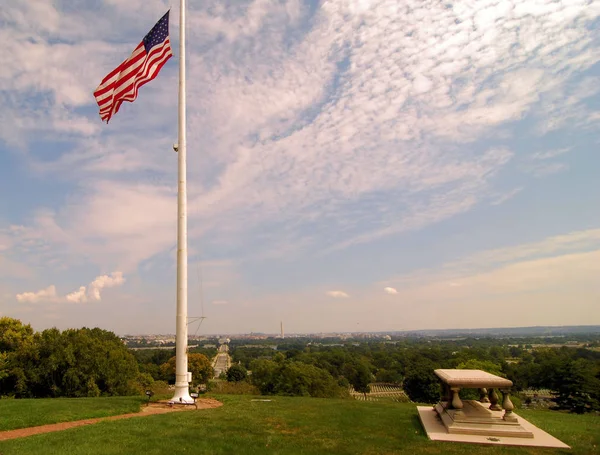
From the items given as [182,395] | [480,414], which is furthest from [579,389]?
[182,395]

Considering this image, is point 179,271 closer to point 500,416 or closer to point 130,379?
point 500,416

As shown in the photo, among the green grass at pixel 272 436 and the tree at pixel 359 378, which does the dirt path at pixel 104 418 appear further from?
the tree at pixel 359 378

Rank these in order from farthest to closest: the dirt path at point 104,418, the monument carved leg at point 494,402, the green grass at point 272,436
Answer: the monument carved leg at point 494,402 < the dirt path at point 104,418 < the green grass at point 272,436

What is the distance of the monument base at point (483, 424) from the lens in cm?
1003

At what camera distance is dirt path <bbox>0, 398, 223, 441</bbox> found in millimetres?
10687

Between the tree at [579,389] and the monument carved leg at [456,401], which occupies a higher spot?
the monument carved leg at [456,401]

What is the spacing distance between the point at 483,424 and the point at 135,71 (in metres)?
16.6

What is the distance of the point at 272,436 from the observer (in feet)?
32.6

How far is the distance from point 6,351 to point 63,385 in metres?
8.88

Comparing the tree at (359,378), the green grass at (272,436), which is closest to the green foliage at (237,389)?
the green grass at (272,436)

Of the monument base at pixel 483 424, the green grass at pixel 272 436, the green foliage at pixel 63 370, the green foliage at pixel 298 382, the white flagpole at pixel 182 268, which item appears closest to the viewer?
the green grass at pixel 272 436

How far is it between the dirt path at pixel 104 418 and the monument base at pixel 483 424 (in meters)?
8.66

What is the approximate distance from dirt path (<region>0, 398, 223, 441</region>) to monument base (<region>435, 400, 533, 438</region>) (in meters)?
8.66

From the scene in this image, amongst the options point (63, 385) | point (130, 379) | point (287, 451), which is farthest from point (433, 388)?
point (287, 451)
